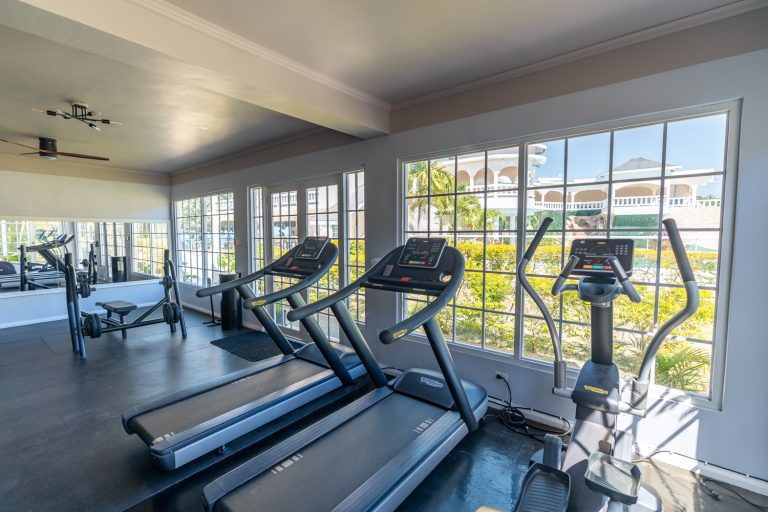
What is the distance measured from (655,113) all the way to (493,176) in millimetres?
1179

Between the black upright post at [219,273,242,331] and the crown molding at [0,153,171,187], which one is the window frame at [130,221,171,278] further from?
the black upright post at [219,273,242,331]

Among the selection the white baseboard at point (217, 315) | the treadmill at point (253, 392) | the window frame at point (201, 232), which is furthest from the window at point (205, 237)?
the treadmill at point (253, 392)

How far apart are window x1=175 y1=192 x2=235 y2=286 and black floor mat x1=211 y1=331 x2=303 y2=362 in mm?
1469

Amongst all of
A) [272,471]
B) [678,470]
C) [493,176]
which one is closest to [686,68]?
[493,176]

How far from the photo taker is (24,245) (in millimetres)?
5969

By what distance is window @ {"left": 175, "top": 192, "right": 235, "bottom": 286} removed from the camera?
617 centimetres

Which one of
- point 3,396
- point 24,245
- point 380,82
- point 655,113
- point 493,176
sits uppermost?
point 380,82

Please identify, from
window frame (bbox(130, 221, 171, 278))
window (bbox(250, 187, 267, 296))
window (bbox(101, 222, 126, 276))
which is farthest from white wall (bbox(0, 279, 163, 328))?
window (bbox(250, 187, 267, 296))

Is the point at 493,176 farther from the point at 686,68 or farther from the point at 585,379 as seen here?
the point at 585,379

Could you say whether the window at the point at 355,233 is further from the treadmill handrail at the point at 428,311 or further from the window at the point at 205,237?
the window at the point at 205,237

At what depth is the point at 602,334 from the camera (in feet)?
7.16

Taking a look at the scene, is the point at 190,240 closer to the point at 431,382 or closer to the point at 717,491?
the point at 431,382

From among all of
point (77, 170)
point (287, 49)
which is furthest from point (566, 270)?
point (77, 170)

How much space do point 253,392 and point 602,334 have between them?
2697mm
